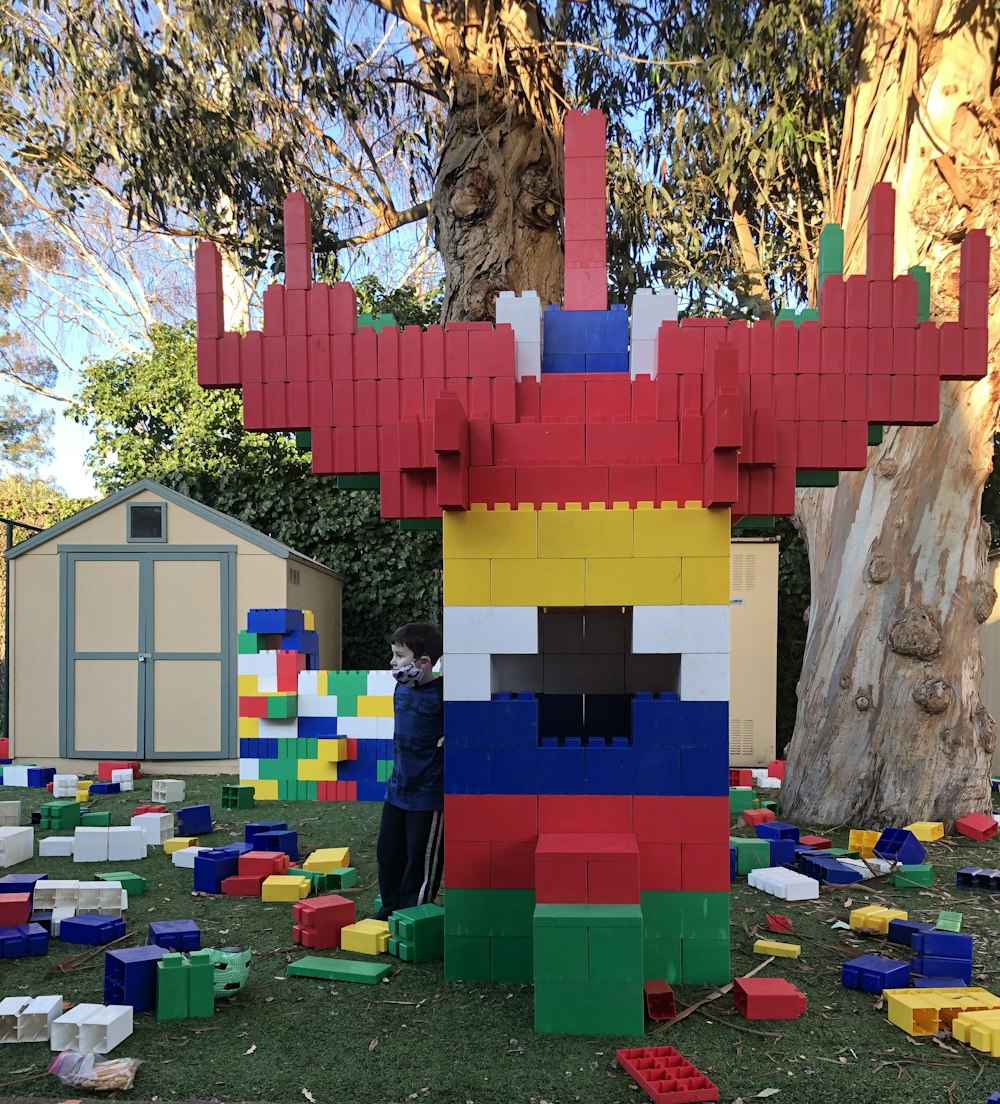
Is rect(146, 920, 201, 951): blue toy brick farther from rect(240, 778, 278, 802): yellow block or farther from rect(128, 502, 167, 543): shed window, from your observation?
rect(128, 502, 167, 543): shed window

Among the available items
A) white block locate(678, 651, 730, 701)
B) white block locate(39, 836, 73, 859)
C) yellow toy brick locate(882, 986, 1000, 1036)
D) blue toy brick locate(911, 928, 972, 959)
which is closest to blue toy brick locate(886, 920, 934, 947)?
blue toy brick locate(911, 928, 972, 959)

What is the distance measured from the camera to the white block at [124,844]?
5973 mm

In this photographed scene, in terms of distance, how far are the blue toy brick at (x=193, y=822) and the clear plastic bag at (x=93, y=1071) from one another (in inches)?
151

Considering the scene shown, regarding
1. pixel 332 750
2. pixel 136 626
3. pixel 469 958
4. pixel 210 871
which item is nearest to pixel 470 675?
pixel 469 958

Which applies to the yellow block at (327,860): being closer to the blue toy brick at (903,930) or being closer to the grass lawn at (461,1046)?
the grass lawn at (461,1046)

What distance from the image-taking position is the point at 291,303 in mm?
4133

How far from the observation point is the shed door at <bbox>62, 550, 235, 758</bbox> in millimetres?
9984

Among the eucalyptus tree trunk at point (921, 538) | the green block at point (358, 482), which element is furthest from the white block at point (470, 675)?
the eucalyptus tree trunk at point (921, 538)

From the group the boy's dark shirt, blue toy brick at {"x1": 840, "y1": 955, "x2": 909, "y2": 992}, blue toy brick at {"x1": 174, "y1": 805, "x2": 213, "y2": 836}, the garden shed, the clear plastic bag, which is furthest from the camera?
the garden shed

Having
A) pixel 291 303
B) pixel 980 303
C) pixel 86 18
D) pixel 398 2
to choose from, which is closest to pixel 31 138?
pixel 86 18

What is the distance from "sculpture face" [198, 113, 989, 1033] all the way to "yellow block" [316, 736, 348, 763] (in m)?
4.69

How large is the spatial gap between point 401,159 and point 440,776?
30.4 feet

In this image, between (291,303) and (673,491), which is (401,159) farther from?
(673,491)

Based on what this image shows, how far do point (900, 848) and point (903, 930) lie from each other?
184cm
